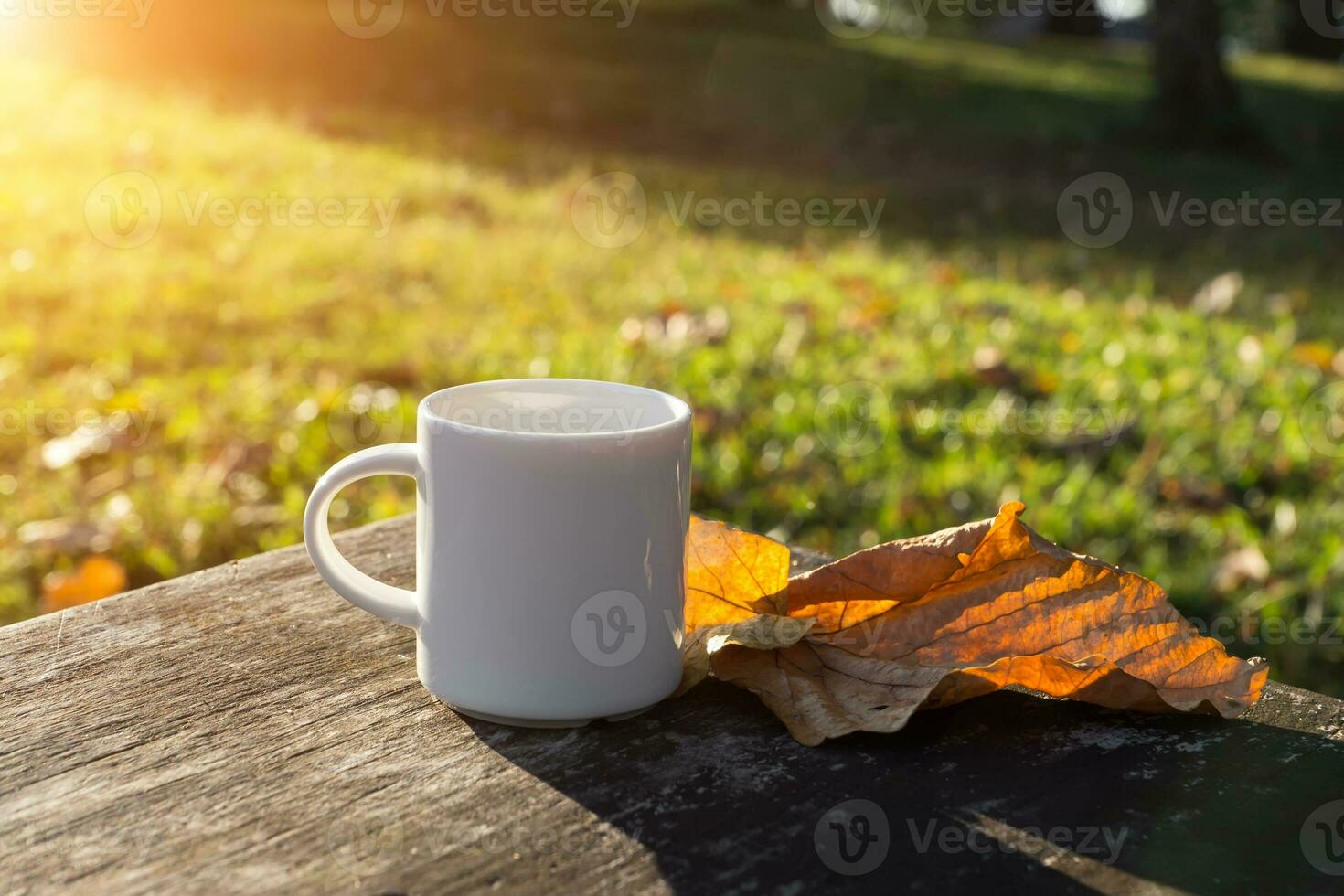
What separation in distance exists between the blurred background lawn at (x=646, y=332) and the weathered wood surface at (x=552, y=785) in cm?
135

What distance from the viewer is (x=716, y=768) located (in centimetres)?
84

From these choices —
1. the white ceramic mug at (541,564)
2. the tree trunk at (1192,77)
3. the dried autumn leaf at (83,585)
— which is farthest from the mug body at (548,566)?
the tree trunk at (1192,77)

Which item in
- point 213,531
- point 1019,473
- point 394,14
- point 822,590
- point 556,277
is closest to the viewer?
point 822,590

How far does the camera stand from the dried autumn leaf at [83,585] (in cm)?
211

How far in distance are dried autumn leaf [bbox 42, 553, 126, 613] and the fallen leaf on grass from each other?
1.48m

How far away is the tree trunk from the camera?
8.65 m

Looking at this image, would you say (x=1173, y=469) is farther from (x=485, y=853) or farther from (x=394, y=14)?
(x=394, y=14)

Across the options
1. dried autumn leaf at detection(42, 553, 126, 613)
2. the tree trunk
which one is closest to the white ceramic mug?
dried autumn leaf at detection(42, 553, 126, 613)

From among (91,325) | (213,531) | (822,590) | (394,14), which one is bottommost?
(213,531)

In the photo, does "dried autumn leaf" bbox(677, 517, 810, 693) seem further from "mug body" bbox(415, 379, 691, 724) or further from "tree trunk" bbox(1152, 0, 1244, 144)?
"tree trunk" bbox(1152, 0, 1244, 144)

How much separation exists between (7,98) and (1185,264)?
16.8 ft

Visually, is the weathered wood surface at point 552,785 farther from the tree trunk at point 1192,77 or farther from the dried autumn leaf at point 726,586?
the tree trunk at point 1192,77

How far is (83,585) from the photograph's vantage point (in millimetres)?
2111

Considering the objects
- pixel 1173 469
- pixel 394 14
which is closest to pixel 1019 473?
pixel 1173 469
